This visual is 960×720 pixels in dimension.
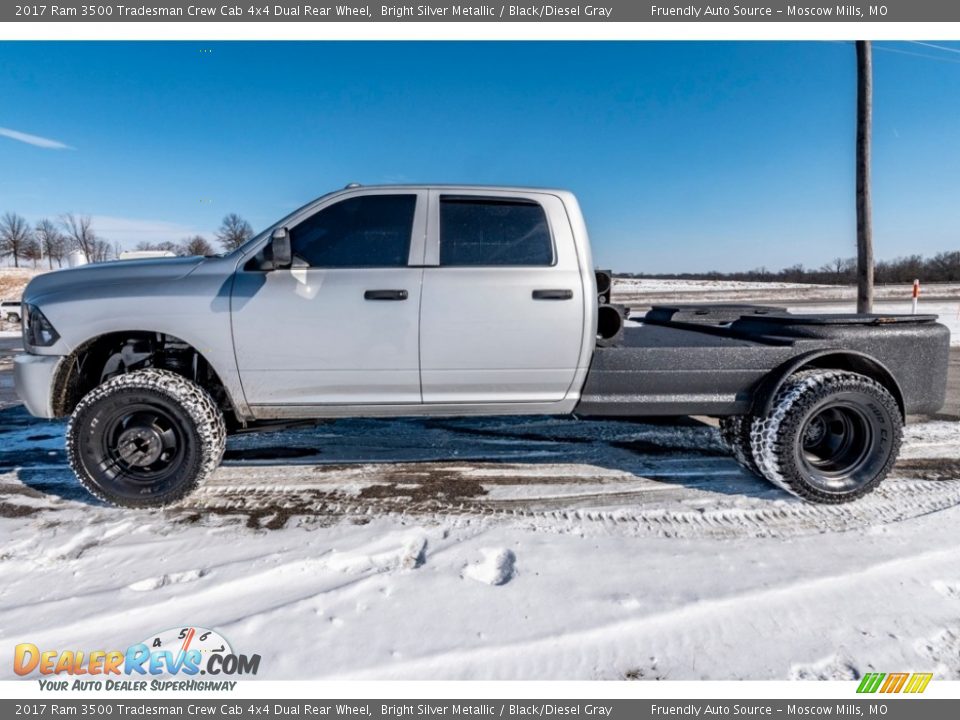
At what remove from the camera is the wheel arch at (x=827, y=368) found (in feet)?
10.5

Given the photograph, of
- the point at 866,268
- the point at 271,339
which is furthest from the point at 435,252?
the point at 866,268

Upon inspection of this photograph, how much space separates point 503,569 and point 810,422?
7.82 feet

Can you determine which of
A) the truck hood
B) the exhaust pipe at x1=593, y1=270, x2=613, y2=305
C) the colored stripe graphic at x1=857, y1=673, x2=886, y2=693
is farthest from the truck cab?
the colored stripe graphic at x1=857, y1=673, x2=886, y2=693

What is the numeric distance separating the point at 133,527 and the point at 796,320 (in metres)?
4.55

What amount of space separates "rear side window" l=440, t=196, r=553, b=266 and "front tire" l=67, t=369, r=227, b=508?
1.90 m

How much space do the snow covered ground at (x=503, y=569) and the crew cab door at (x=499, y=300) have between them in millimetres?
798

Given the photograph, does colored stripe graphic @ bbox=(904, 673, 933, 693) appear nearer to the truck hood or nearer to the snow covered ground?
the snow covered ground

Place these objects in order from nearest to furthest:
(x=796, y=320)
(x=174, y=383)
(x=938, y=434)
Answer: (x=174, y=383) < (x=796, y=320) < (x=938, y=434)

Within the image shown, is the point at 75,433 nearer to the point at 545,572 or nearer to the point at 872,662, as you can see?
the point at 545,572

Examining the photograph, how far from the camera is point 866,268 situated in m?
8.94

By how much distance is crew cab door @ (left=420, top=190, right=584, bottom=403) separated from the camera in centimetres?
309

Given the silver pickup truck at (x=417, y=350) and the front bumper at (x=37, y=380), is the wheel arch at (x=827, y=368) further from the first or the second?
the front bumper at (x=37, y=380)

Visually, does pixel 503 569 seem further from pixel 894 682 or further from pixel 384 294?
pixel 384 294

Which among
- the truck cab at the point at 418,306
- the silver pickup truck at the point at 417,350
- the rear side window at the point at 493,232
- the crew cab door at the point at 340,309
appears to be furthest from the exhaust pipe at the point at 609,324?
the crew cab door at the point at 340,309
